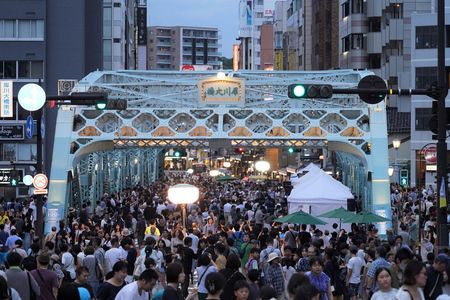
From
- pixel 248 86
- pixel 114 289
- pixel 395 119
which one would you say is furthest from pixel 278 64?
pixel 114 289

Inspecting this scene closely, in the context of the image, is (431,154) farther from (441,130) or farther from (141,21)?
(141,21)

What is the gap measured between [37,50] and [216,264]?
170 ft

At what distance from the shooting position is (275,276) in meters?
17.8

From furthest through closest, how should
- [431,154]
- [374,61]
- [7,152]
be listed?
[374,61] < [7,152] < [431,154]

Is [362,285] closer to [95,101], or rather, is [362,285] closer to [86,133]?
[95,101]

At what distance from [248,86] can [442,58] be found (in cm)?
2045

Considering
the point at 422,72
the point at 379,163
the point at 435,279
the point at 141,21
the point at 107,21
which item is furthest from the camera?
the point at 141,21

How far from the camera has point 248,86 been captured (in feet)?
134

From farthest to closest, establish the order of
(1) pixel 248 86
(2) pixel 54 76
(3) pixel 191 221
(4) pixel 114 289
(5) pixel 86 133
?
(2) pixel 54 76
(1) pixel 248 86
(5) pixel 86 133
(3) pixel 191 221
(4) pixel 114 289

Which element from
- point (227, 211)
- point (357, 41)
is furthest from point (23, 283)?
point (357, 41)

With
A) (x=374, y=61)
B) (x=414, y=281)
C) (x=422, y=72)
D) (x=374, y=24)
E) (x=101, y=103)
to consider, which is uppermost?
(x=374, y=24)

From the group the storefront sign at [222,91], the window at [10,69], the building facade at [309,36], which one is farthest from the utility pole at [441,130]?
the building facade at [309,36]

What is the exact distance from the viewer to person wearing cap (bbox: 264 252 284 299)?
58.1 feet

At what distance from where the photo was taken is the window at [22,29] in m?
68.0
